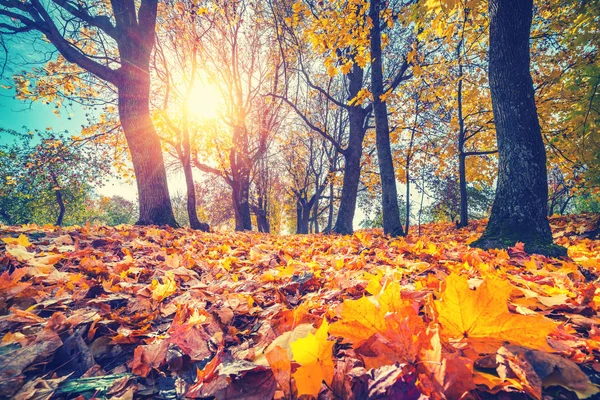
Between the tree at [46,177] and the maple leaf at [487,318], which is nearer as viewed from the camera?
the maple leaf at [487,318]

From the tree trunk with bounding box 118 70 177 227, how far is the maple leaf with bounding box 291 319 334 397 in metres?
6.13

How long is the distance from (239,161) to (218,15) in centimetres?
652

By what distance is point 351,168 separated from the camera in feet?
28.8

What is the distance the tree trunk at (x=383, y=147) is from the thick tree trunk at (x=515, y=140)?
8.29ft

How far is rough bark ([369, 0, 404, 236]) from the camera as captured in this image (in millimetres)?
6172

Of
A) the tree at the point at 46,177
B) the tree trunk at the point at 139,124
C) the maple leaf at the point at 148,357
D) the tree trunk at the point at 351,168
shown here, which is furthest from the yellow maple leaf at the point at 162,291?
the tree at the point at 46,177

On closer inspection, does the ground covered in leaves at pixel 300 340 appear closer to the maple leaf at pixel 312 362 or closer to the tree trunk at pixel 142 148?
the maple leaf at pixel 312 362

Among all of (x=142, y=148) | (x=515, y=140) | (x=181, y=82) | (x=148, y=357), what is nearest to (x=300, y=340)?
(x=148, y=357)

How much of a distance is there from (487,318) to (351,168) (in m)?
8.29

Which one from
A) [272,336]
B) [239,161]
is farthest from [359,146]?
[272,336]

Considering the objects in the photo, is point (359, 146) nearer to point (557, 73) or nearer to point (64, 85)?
point (557, 73)

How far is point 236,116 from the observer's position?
489 inches

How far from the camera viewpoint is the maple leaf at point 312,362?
2.05 ft

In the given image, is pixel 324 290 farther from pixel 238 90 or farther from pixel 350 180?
pixel 238 90
